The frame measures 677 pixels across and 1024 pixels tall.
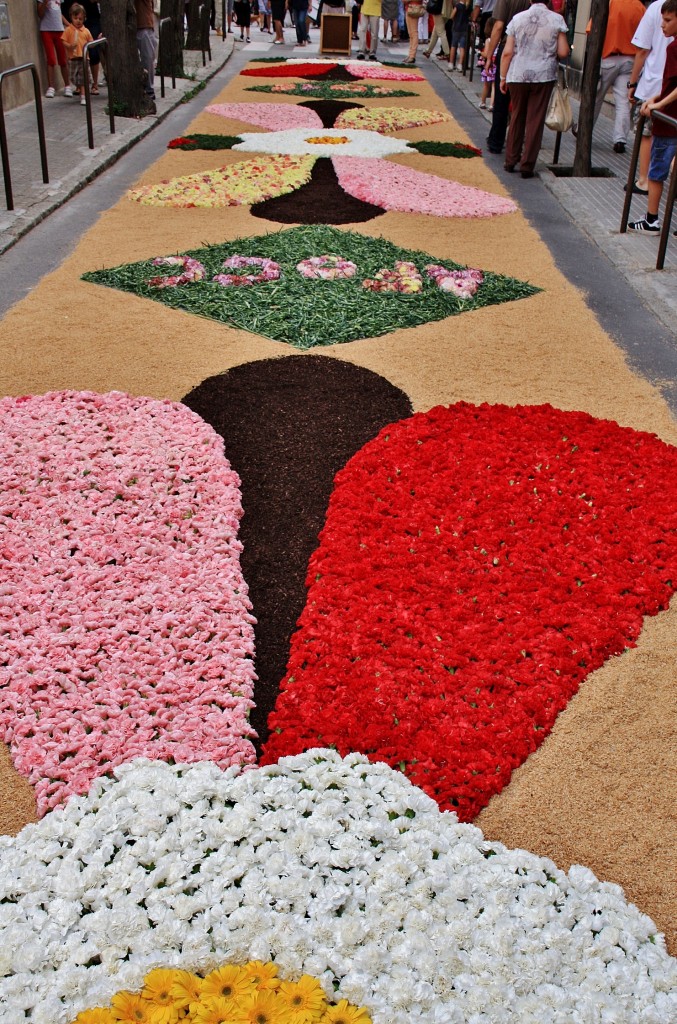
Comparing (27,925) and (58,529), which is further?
(58,529)

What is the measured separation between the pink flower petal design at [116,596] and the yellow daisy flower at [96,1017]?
939 mm

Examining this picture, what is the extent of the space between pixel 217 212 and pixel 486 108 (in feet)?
30.2

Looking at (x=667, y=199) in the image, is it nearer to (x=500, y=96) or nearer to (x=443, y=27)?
(x=500, y=96)

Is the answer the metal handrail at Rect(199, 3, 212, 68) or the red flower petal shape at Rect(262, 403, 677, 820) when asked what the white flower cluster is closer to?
the red flower petal shape at Rect(262, 403, 677, 820)

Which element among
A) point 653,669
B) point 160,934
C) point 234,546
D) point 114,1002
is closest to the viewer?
point 114,1002

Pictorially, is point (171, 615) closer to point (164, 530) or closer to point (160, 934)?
point (164, 530)

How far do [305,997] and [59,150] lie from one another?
12.0 metres

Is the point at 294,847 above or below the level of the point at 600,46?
below

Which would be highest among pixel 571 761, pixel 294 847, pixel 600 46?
pixel 600 46

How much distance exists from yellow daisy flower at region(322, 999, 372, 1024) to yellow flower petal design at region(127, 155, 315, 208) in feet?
28.9

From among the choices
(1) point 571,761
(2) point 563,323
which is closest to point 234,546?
(1) point 571,761

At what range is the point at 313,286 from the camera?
7.37m

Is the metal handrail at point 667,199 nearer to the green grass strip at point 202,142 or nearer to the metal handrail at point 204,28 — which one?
the green grass strip at point 202,142

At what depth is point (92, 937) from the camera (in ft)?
6.89
